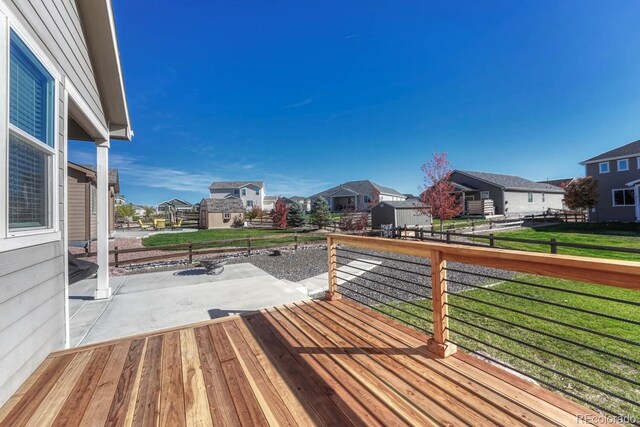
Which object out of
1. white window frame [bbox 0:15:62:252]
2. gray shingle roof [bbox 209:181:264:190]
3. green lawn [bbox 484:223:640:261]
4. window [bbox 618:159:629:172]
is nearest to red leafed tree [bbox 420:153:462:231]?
green lawn [bbox 484:223:640:261]

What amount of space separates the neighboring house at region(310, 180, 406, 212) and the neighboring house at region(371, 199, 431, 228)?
19351mm

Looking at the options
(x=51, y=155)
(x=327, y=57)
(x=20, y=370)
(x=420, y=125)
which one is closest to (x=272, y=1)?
(x=327, y=57)

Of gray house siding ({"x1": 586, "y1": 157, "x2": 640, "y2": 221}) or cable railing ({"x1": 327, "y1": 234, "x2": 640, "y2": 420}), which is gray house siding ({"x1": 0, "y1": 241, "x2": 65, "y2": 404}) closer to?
cable railing ({"x1": 327, "y1": 234, "x2": 640, "y2": 420})

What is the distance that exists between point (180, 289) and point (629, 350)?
769 cm

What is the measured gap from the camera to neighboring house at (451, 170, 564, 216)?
2772 cm

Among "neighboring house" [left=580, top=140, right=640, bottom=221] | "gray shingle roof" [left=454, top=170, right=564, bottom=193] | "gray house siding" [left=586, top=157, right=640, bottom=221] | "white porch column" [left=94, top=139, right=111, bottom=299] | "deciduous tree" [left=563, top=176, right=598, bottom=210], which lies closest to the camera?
"white porch column" [left=94, top=139, right=111, bottom=299]

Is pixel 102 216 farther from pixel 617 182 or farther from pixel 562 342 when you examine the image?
pixel 617 182

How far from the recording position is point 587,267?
148cm

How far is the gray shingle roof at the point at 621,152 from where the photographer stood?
1895 centimetres

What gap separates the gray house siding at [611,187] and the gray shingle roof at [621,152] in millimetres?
386

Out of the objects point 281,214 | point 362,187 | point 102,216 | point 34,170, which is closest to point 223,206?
point 281,214

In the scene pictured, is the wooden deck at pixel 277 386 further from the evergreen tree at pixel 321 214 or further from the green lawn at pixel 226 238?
the evergreen tree at pixel 321 214

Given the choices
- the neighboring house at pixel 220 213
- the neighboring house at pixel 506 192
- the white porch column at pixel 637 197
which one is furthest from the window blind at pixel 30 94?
the neighboring house at pixel 506 192

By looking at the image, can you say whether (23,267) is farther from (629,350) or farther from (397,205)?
(397,205)
